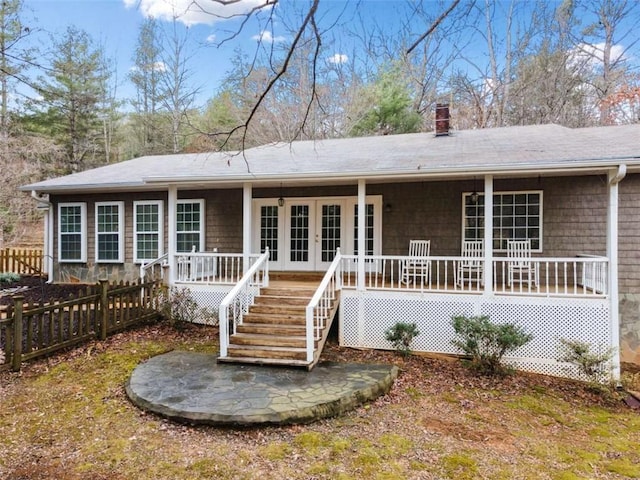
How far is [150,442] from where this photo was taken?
4.04 meters

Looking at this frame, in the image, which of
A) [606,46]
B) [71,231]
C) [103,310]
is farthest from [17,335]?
[606,46]

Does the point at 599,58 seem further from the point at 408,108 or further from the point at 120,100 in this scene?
the point at 120,100

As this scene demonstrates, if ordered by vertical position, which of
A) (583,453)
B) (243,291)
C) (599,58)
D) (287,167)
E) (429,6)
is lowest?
(583,453)

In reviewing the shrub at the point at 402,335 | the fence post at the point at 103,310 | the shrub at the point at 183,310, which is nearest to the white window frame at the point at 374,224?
the shrub at the point at 402,335

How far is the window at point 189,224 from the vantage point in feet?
35.5

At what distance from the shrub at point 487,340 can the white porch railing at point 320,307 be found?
2.09 meters

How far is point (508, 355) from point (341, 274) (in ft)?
10.4

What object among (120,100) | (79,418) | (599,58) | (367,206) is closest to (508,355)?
(367,206)

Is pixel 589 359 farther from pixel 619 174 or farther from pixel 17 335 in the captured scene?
pixel 17 335

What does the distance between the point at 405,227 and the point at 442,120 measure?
3720 millimetres

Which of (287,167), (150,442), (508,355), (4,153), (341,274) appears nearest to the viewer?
(150,442)

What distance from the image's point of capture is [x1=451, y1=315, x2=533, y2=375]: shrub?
6.16 meters

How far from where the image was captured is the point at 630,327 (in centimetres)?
750

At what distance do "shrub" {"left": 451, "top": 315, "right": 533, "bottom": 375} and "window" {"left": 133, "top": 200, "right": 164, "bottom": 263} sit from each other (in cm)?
836
